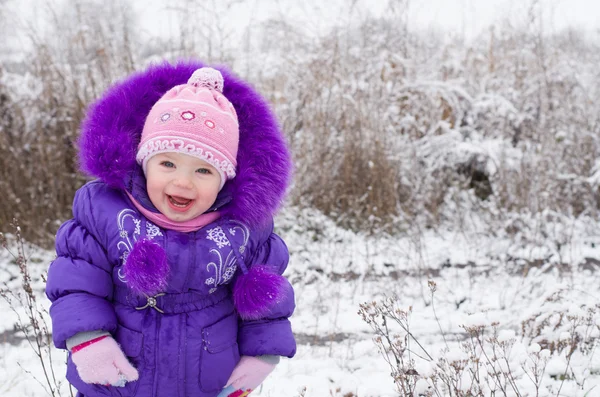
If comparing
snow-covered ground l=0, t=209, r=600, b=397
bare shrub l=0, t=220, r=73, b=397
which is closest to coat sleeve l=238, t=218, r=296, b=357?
snow-covered ground l=0, t=209, r=600, b=397

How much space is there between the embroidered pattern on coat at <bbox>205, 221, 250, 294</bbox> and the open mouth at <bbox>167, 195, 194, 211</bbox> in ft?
0.37

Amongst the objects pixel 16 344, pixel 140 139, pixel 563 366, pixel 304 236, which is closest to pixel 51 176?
pixel 16 344

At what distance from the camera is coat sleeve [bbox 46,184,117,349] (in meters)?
1.48

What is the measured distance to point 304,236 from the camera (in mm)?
5578

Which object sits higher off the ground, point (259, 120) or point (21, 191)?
point (259, 120)

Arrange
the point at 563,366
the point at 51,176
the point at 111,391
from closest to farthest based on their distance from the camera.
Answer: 1. the point at 111,391
2. the point at 563,366
3. the point at 51,176

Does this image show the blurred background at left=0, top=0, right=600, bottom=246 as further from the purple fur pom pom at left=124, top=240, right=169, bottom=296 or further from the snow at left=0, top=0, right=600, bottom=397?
the purple fur pom pom at left=124, top=240, right=169, bottom=296

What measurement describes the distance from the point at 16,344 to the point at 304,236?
9.38 ft

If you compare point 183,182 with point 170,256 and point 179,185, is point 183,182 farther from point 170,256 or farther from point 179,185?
point 170,256

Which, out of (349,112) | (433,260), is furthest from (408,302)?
(349,112)

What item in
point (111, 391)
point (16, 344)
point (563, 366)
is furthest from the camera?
point (16, 344)

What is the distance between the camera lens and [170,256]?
161 cm

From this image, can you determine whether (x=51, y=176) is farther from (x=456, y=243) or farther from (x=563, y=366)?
(x=563, y=366)

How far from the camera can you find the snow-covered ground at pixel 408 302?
106 inches
